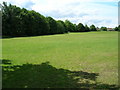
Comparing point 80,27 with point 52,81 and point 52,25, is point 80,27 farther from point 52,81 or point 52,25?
point 52,81

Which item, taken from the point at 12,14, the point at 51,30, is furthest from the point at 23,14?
the point at 51,30

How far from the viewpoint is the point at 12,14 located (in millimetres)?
54781

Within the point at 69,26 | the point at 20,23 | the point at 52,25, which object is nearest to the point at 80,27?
the point at 69,26

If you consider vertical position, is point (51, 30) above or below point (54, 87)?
above

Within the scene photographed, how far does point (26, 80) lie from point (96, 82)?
8.96ft

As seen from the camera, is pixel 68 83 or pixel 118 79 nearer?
pixel 68 83

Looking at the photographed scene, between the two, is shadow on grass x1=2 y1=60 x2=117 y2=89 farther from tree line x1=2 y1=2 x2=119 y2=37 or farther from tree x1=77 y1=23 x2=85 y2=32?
tree x1=77 y1=23 x2=85 y2=32

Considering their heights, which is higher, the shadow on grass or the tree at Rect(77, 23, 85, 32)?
the tree at Rect(77, 23, 85, 32)

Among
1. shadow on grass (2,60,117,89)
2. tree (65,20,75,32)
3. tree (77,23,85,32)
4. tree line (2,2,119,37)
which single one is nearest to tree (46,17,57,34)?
tree line (2,2,119,37)

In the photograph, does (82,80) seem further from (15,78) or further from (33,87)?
(15,78)

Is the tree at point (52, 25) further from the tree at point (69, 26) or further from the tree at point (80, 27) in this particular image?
the tree at point (80, 27)

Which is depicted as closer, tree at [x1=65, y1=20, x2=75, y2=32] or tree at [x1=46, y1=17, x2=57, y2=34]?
tree at [x1=46, y1=17, x2=57, y2=34]

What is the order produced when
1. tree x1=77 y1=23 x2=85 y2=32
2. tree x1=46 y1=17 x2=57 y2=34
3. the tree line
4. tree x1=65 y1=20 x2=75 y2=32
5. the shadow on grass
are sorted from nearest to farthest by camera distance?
1. the shadow on grass
2. the tree line
3. tree x1=46 y1=17 x2=57 y2=34
4. tree x1=65 y1=20 x2=75 y2=32
5. tree x1=77 y1=23 x2=85 y2=32

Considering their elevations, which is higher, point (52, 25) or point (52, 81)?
point (52, 25)
